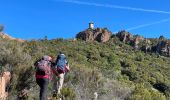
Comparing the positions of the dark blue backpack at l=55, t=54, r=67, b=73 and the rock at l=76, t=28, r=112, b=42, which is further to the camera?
the rock at l=76, t=28, r=112, b=42

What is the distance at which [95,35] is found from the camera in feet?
234

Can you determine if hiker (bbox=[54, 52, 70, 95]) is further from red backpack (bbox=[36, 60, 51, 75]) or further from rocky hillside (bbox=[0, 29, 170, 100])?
red backpack (bbox=[36, 60, 51, 75])

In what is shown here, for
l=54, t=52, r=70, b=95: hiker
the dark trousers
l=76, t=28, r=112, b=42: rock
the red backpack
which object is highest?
l=76, t=28, r=112, b=42: rock

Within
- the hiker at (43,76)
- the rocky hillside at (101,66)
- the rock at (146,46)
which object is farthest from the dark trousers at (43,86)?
the rock at (146,46)

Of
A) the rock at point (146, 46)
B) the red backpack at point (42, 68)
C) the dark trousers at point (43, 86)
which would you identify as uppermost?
the rock at point (146, 46)

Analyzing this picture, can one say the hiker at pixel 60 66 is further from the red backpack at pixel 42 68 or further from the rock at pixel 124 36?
the rock at pixel 124 36

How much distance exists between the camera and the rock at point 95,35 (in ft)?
226

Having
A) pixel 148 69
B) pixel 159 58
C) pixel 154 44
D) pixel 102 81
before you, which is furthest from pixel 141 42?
pixel 102 81

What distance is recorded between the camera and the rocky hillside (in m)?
15.7

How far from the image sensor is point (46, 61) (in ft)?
36.3

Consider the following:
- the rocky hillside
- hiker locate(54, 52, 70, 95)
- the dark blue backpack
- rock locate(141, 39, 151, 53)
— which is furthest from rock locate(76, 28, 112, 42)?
the dark blue backpack

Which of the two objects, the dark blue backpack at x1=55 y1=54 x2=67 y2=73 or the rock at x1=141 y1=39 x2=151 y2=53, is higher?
the rock at x1=141 y1=39 x2=151 y2=53

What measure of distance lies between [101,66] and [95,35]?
84.9ft

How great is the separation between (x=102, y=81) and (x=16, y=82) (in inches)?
279
